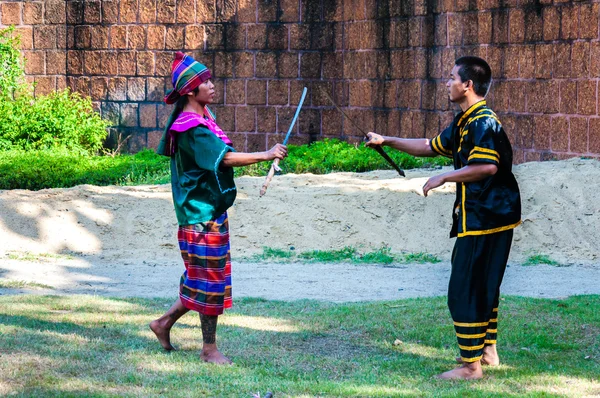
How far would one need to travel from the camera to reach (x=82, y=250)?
9641 millimetres

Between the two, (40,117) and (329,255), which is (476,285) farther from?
(40,117)

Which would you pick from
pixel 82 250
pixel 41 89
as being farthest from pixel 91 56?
pixel 82 250

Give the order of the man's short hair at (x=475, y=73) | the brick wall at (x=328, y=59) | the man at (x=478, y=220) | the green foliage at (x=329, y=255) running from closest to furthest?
1. the man at (x=478, y=220)
2. the man's short hair at (x=475, y=73)
3. the green foliage at (x=329, y=255)
4. the brick wall at (x=328, y=59)

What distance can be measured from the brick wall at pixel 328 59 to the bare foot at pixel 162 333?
6.55 meters

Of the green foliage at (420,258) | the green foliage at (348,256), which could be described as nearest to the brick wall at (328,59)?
the green foliage at (420,258)

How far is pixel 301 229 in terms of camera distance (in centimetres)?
983

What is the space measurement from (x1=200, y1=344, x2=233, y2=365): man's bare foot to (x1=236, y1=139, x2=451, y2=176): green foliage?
6.72 metres

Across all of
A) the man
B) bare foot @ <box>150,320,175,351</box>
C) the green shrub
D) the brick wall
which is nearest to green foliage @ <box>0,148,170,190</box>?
the green shrub

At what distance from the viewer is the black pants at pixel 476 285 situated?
479 centimetres

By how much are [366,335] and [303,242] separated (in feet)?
12.6

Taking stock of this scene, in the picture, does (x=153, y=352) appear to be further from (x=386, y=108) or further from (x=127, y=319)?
(x=386, y=108)

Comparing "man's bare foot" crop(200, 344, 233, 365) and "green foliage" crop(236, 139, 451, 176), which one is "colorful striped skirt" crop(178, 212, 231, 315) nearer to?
"man's bare foot" crop(200, 344, 233, 365)

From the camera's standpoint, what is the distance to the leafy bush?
1417 cm

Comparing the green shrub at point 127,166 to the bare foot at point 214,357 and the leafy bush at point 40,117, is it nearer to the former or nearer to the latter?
the leafy bush at point 40,117
